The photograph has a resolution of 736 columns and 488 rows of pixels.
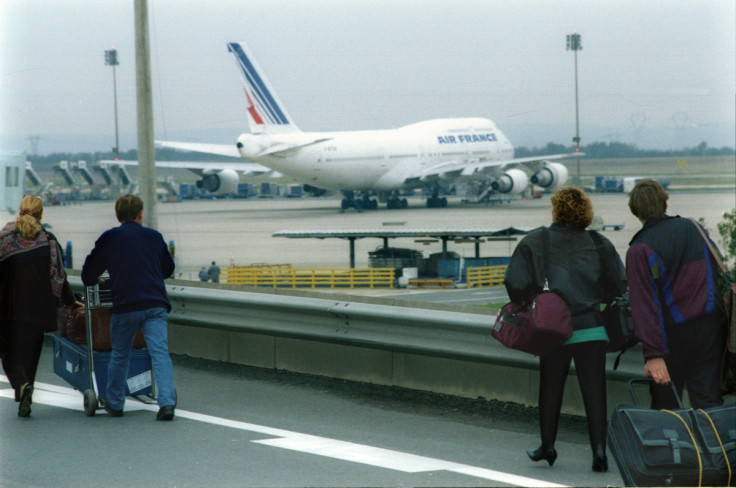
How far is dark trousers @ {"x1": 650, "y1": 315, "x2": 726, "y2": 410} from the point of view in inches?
217

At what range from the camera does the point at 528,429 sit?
23.5 ft

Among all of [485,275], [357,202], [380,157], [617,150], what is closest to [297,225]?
[357,202]

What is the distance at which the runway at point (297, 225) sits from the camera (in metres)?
9.89

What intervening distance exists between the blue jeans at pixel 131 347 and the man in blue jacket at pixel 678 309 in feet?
11.7

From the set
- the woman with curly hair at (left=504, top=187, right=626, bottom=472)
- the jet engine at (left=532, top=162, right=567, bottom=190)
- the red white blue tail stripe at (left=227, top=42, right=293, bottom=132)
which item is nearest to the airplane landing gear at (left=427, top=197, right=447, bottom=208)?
the jet engine at (left=532, top=162, right=567, bottom=190)

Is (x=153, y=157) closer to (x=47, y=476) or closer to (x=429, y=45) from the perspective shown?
(x=429, y=45)

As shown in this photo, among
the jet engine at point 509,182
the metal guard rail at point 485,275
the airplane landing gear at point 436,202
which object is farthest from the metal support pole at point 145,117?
the jet engine at point 509,182

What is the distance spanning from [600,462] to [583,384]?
1.44ft

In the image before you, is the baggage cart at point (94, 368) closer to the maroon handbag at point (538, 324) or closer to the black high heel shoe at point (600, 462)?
the maroon handbag at point (538, 324)

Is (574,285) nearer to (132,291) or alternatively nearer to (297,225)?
(132,291)

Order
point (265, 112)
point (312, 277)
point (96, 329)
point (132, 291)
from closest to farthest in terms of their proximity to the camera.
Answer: point (132, 291) → point (96, 329) → point (312, 277) → point (265, 112)

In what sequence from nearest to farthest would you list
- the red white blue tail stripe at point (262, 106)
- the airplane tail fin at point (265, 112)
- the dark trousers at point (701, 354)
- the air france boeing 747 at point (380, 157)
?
the dark trousers at point (701, 354) → the air france boeing 747 at point (380, 157) → the red white blue tail stripe at point (262, 106) → the airplane tail fin at point (265, 112)

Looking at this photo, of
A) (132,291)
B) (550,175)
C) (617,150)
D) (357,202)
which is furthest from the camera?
(357,202)

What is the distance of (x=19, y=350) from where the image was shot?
802 cm
